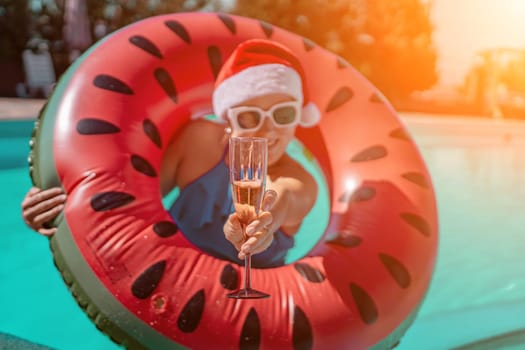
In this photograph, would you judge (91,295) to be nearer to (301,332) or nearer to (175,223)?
(175,223)

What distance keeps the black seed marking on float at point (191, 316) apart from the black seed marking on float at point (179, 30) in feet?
3.00

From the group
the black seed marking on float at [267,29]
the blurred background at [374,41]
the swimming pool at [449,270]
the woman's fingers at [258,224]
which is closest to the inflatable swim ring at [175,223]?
the black seed marking on float at [267,29]

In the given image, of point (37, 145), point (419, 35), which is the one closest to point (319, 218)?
point (37, 145)

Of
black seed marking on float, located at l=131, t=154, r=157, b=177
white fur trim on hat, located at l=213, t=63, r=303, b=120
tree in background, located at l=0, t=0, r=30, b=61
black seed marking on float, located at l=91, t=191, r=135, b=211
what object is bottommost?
black seed marking on float, located at l=91, t=191, r=135, b=211

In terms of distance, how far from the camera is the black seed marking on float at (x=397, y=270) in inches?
50.7

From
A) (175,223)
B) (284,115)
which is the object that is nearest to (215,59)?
(284,115)

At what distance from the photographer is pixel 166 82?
61.6 inches

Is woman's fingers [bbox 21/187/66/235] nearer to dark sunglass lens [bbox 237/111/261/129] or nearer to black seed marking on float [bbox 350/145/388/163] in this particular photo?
dark sunglass lens [bbox 237/111/261/129]

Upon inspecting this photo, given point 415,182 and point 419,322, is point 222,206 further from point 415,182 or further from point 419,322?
point 419,322

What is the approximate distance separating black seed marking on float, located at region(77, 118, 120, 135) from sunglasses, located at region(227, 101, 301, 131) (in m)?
0.37

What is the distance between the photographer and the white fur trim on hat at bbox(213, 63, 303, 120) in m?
1.47

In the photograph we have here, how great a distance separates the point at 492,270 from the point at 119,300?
8.83 ft

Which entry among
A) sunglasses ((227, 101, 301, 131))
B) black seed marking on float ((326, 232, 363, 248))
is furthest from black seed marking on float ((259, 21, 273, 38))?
black seed marking on float ((326, 232, 363, 248))

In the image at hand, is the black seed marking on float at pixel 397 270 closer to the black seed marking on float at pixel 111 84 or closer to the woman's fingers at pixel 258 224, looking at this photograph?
the woman's fingers at pixel 258 224
